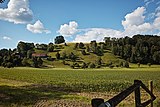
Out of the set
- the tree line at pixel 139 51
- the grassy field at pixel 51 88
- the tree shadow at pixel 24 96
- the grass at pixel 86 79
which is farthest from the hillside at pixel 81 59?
the tree shadow at pixel 24 96

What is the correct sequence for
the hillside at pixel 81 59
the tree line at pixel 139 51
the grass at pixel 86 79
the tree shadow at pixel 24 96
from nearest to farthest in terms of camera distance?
the tree shadow at pixel 24 96 → the grass at pixel 86 79 → the hillside at pixel 81 59 → the tree line at pixel 139 51

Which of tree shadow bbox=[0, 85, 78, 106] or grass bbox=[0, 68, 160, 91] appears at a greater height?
tree shadow bbox=[0, 85, 78, 106]

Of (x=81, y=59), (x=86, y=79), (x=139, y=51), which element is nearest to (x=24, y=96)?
(x=86, y=79)

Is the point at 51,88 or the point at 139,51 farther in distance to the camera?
the point at 139,51

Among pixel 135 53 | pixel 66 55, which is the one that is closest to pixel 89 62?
pixel 66 55

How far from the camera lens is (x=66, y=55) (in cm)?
17862

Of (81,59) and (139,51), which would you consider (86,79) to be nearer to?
(81,59)

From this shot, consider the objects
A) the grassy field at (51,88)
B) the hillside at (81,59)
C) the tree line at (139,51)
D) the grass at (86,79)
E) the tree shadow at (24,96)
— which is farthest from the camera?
the tree line at (139,51)

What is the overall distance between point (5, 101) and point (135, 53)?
530 feet

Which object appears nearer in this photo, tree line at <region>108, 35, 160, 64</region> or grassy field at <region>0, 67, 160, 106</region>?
grassy field at <region>0, 67, 160, 106</region>

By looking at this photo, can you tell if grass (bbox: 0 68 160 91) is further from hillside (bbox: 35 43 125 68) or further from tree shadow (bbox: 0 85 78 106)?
hillside (bbox: 35 43 125 68)

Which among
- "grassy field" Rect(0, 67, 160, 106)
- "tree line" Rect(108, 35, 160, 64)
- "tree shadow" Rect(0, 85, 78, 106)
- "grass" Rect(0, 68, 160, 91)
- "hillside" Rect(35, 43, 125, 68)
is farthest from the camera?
"tree line" Rect(108, 35, 160, 64)

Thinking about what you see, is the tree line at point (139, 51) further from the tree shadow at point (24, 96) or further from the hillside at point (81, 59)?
the tree shadow at point (24, 96)

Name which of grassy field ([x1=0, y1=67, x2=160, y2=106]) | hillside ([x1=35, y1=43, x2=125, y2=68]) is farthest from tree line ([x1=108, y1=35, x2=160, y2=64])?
grassy field ([x1=0, y1=67, x2=160, y2=106])
